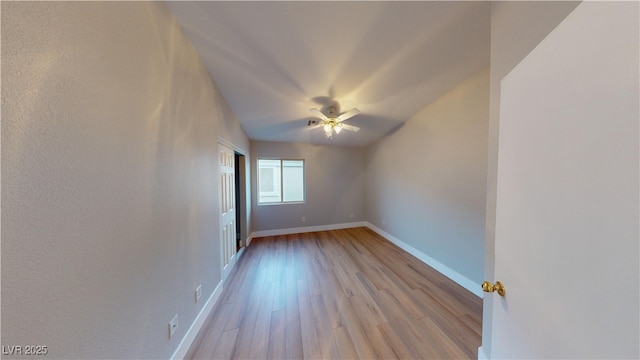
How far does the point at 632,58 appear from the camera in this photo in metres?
0.37

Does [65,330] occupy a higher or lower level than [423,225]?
higher

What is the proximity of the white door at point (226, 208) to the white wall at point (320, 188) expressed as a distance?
133 centimetres

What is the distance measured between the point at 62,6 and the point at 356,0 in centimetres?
142

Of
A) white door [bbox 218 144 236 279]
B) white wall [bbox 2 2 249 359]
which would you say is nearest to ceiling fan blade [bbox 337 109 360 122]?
white door [bbox 218 144 236 279]

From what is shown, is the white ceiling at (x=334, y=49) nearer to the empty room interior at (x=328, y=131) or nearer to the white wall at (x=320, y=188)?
the empty room interior at (x=328, y=131)

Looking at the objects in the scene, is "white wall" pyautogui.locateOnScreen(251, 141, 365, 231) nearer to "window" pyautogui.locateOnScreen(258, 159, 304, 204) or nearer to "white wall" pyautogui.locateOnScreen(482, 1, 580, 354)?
"window" pyautogui.locateOnScreen(258, 159, 304, 204)

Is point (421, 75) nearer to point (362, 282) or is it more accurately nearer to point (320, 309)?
point (362, 282)

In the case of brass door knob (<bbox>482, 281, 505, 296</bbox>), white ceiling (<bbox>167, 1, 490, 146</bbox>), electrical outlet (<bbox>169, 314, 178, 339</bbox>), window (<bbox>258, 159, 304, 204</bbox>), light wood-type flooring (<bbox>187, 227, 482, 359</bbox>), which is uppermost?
white ceiling (<bbox>167, 1, 490, 146</bbox>)

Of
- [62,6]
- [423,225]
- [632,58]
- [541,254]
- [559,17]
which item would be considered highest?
[559,17]

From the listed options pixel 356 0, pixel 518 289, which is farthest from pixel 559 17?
pixel 518 289

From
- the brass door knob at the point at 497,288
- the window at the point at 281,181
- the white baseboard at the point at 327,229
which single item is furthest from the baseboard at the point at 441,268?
the window at the point at 281,181

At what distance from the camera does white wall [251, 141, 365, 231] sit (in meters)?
4.15

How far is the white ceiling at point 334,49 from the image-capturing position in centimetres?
130

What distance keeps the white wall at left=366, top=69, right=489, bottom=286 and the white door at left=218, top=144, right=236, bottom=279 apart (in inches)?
115
